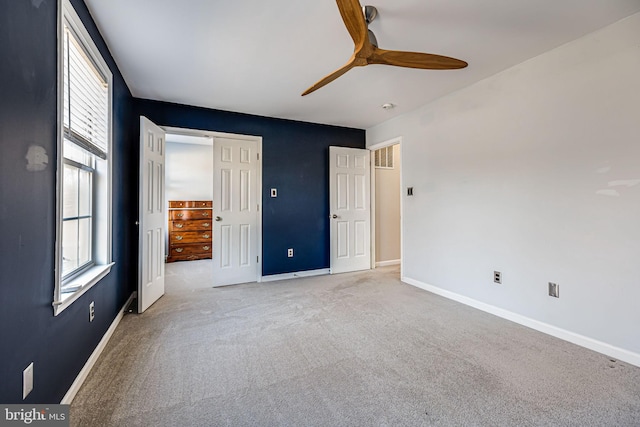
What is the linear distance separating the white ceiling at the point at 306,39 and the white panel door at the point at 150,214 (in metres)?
0.60

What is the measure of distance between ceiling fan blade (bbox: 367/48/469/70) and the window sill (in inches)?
90.2

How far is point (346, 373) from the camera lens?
1.86m

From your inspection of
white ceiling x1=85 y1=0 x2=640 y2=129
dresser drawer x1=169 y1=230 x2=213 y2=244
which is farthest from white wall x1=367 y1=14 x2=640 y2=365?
→ dresser drawer x1=169 y1=230 x2=213 y2=244

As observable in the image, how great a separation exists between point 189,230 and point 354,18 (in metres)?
5.21

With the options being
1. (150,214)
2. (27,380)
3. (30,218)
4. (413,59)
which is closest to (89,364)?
(27,380)

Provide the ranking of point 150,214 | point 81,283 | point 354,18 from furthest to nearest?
point 150,214 < point 81,283 < point 354,18

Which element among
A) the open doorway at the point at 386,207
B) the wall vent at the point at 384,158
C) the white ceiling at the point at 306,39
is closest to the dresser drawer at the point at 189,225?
the white ceiling at the point at 306,39

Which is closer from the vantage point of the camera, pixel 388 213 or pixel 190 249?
pixel 388 213

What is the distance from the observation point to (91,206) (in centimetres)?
226

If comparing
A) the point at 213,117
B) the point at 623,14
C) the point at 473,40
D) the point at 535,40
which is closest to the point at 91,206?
the point at 213,117

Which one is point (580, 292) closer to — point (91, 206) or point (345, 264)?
point (345, 264)

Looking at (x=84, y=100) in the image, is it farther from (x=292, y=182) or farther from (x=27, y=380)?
(x=292, y=182)

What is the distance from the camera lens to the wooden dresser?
5.57 m

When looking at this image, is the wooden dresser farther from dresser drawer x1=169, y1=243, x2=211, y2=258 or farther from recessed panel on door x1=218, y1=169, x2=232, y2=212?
recessed panel on door x1=218, y1=169, x2=232, y2=212
